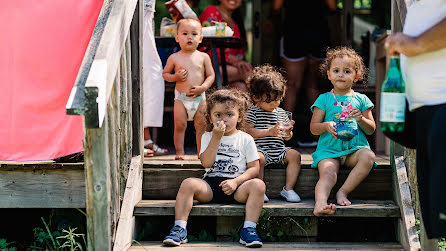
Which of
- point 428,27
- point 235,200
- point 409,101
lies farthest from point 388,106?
point 235,200

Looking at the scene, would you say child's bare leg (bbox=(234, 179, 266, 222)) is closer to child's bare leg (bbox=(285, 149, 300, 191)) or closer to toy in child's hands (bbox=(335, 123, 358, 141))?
child's bare leg (bbox=(285, 149, 300, 191))

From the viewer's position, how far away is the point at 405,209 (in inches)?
145

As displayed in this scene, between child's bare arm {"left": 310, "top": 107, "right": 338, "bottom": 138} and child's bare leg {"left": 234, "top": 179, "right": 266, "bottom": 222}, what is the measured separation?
2.03 feet

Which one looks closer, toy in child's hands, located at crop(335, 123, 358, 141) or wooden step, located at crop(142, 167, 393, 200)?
toy in child's hands, located at crop(335, 123, 358, 141)

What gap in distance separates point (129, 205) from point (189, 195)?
1.22ft

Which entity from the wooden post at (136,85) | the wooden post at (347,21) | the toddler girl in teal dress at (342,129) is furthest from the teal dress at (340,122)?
the wooden post at (347,21)

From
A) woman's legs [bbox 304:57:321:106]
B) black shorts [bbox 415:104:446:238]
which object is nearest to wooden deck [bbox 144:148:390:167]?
woman's legs [bbox 304:57:321:106]

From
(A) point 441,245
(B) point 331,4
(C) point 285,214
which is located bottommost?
(A) point 441,245

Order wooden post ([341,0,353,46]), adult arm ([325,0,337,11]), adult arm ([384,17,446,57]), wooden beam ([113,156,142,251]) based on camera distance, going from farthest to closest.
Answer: wooden post ([341,0,353,46]), adult arm ([325,0,337,11]), wooden beam ([113,156,142,251]), adult arm ([384,17,446,57])

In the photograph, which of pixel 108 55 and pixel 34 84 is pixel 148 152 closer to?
pixel 34 84

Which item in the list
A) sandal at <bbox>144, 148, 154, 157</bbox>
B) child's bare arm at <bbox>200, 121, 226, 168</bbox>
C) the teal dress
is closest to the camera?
child's bare arm at <bbox>200, 121, 226, 168</bbox>

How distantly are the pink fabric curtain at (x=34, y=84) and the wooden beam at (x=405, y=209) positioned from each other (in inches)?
81.9

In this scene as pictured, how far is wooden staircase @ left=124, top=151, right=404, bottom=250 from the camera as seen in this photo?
3.65 metres

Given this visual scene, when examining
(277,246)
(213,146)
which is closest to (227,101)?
(213,146)
